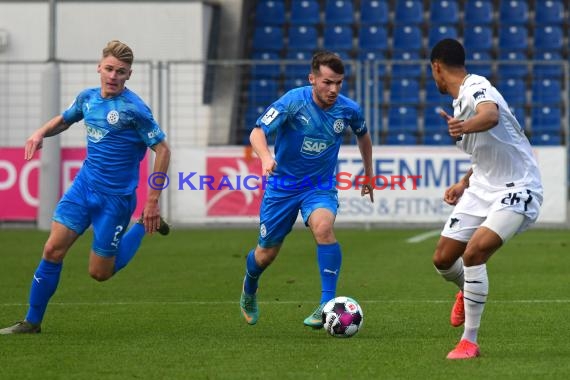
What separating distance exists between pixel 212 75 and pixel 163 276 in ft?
32.5

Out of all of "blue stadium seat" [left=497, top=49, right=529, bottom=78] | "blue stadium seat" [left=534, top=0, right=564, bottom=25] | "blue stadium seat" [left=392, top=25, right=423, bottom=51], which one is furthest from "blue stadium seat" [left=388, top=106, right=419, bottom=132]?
"blue stadium seat" [left=534, top=0, right=564, bottom=25]

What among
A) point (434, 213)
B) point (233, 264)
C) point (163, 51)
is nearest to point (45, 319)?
point (233, 264)

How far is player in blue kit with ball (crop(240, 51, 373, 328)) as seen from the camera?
903 centimetres

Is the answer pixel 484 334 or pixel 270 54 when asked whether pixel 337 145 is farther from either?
pixel 270 54

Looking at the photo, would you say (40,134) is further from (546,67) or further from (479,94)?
(546,67)

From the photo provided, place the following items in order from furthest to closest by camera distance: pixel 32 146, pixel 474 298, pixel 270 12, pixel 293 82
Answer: pixel 270 12, pixel 293 82, pixel 32 146, pixel 474 298

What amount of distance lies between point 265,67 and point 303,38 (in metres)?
2.30

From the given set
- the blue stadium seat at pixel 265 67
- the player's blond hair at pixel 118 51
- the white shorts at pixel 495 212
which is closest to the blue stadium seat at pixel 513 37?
the blue stadium seat at pixel 265 67

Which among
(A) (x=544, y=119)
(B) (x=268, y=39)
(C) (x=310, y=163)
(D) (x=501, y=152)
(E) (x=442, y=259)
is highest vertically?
(B) (x=268, y=39)

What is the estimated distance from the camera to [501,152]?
7762 mm

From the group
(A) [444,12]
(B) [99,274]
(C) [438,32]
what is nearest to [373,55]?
(C) [438,32]

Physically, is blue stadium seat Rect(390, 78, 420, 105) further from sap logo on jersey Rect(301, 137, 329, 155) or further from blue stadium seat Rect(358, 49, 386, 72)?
sap logo on jersey Rect(301, 137, 329, 155)

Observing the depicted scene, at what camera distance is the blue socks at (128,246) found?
31.6 feet

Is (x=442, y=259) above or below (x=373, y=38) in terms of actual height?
below
